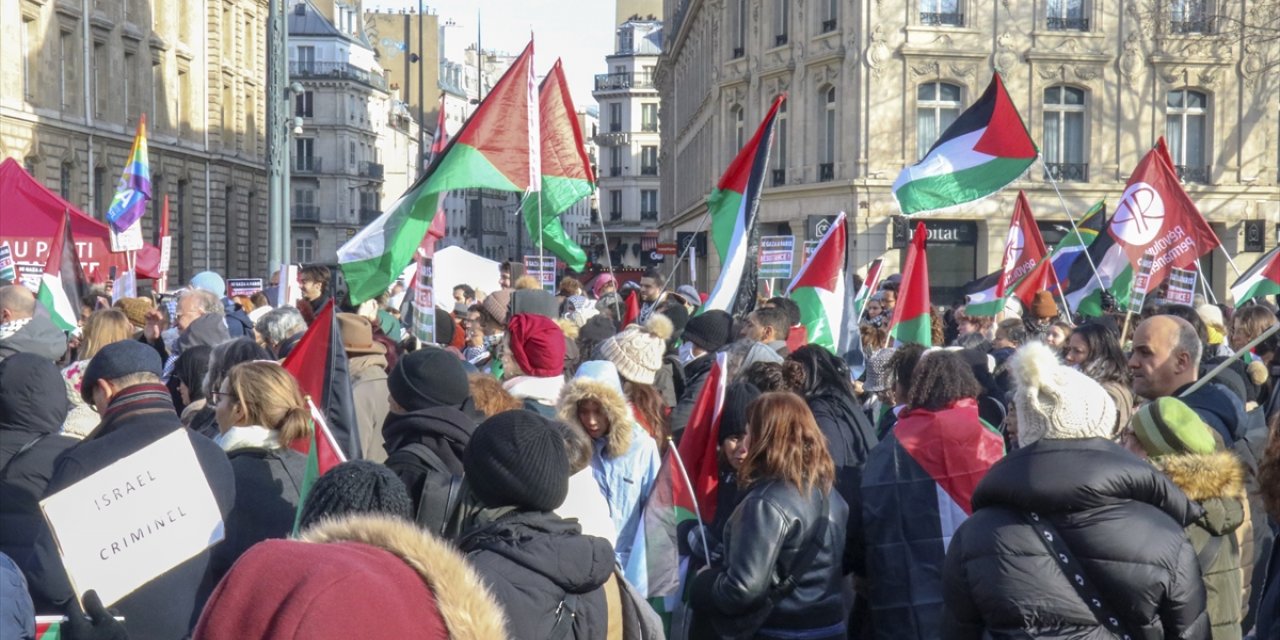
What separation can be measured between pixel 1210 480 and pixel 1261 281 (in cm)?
1060

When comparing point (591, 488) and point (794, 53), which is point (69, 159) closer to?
point (794, 53)

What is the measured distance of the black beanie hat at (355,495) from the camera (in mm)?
3299

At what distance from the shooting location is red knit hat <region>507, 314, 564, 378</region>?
23.0ft

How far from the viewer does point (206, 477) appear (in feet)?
14.2

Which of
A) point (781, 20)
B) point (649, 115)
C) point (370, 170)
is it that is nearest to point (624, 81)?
point (649, 115)

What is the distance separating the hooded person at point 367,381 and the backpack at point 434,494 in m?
1.89

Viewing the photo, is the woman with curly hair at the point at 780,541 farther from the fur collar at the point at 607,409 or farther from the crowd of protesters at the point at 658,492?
the fur collar at the point at 607,409

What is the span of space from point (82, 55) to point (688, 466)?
39.5m

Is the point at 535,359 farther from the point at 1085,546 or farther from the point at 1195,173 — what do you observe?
the point at 1195,173

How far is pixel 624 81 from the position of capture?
11194 centimetres

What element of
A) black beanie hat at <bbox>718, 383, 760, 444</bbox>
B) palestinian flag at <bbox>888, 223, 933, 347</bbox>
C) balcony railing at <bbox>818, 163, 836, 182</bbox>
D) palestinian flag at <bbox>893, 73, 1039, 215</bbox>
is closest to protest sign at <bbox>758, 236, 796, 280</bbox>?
palestinian flag at <bbox>893, 73, 1039, 215</bbox>

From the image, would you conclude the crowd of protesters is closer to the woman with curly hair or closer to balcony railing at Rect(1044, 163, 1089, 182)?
the woman with curly hair

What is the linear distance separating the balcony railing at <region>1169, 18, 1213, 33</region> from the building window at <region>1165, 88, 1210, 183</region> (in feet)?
4.27

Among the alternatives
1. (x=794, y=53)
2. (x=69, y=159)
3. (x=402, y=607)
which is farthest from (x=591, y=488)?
(x=69, y=159)
